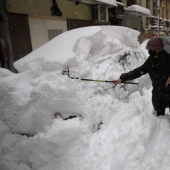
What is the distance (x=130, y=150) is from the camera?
227 centimetres

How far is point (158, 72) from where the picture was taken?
2.87 metres

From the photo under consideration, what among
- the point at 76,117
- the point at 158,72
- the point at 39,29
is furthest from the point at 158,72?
the point at 39,29

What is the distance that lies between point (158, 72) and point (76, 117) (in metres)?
1.45

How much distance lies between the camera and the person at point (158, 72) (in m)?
2.70

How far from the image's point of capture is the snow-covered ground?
226 cm

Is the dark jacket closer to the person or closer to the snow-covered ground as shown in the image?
the person

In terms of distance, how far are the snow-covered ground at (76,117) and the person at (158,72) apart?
226 mm

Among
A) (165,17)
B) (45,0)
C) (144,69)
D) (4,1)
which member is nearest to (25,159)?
(144,69)

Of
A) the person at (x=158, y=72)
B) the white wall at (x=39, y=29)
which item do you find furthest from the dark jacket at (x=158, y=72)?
the white wall at (x=39, y=29)

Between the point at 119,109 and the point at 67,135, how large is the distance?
38.3 inches

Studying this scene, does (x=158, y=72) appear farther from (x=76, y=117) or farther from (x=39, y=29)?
(x=39, y=29)

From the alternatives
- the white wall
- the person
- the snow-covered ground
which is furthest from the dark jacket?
the white wall

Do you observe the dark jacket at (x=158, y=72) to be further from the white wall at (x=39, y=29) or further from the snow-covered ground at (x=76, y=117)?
the white wall at (x=39, y=29)

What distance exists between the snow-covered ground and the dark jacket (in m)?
0.29
